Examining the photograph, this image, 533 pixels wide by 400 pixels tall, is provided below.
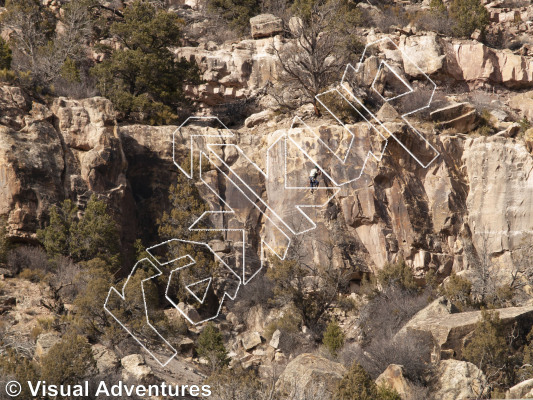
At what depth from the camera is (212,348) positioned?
80.5ft

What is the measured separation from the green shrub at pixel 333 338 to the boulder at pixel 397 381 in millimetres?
3489

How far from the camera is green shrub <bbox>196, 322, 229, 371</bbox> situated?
2408cm

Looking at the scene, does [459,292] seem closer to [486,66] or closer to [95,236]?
[95,236]

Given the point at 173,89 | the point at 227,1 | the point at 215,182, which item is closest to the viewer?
the point at 215,182

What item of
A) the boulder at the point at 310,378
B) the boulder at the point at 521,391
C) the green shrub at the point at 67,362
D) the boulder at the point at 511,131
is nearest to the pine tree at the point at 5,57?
the green shrub at the point at 67,362

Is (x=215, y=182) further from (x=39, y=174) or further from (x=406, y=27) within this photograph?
(x=406, y=27)

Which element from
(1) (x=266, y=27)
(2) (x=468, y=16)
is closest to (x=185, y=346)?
(1) (x=266, y=27)

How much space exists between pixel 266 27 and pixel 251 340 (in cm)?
1739

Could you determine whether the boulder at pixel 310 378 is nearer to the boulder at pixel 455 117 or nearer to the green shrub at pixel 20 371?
the green shrub at pixel 20 371

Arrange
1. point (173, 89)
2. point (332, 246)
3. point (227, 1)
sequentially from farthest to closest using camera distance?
point (227, 1) < point (173, 89) < point (332, 246)

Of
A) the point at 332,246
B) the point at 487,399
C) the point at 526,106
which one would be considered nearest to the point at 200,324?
the point at 332,246

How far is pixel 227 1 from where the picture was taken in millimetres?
43875

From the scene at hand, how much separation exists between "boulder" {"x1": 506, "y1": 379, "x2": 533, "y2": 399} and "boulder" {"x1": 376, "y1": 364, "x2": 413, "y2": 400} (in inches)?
93.4

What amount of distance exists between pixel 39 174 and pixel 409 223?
12.6m
